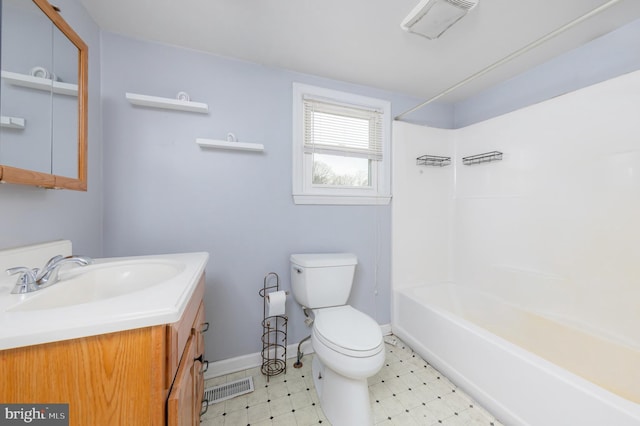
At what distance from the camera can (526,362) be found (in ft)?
3.76

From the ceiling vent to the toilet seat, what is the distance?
5.45ft

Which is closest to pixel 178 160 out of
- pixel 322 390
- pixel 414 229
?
pixel 322 390

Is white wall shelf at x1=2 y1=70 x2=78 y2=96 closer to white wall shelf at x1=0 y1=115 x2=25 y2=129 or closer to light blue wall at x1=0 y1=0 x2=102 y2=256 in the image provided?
white wall shelf at x1=0 y1=115 x2=25 y2=129

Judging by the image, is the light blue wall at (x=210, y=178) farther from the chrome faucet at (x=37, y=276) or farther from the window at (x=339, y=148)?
the chrome faucet at (x=37, y=276)

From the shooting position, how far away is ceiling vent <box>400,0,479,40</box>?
114 centimetres

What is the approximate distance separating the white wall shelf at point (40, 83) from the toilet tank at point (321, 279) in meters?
1.38

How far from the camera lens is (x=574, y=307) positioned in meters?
1.48

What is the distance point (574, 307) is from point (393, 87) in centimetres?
199

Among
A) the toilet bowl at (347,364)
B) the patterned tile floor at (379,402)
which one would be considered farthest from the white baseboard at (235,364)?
the toilet bowl at (347,364)

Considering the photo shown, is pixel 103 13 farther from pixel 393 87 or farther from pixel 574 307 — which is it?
pixel 574 307

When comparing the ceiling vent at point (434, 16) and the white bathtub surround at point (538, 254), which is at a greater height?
the ceiling vent at point (434, 16)

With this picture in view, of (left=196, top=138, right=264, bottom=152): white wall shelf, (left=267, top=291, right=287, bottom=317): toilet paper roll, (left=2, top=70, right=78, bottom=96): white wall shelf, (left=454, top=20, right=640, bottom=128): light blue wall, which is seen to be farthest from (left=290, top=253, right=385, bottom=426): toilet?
(left=454, top=20, right=640, bottom=128): light blue wall

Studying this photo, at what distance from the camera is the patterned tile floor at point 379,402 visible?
1.26 m

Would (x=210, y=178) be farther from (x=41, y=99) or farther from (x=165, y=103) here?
(x=41, y=99)
